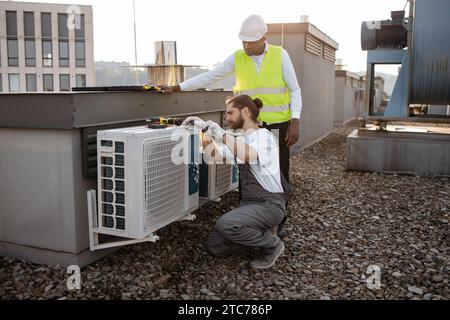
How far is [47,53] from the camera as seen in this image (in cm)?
3238

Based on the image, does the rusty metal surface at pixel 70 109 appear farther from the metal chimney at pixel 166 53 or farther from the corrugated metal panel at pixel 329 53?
the corrugated metal panel at pixel 329 53

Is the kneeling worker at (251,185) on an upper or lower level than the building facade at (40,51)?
lower

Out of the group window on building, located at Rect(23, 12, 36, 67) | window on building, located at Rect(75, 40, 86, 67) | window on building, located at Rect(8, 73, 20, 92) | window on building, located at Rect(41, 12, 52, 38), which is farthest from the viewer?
window on building, located at Rect(75, 40, 86, 67)

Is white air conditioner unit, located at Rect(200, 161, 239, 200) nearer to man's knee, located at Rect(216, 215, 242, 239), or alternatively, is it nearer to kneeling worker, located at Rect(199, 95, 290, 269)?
kneeling worker, located at Rect(199, 95, 290, 269)

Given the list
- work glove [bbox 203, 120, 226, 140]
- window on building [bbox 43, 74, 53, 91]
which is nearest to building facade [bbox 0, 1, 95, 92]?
window on building [bbox 43, 74, 53, 91]

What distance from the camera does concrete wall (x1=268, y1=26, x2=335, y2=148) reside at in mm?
8656

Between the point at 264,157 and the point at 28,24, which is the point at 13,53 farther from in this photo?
the point at 264,157

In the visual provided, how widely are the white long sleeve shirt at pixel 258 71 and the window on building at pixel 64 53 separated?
3096 cm

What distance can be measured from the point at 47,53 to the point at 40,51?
0.46 meters

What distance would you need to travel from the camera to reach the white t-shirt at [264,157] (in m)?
3.28

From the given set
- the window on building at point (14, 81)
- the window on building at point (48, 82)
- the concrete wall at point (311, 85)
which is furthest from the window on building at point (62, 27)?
the concrete wall at point (311, 85)

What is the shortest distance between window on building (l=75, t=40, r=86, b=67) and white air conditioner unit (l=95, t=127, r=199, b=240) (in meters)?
31.9

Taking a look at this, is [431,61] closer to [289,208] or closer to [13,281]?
[289,208]

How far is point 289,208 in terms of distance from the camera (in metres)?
4.96
